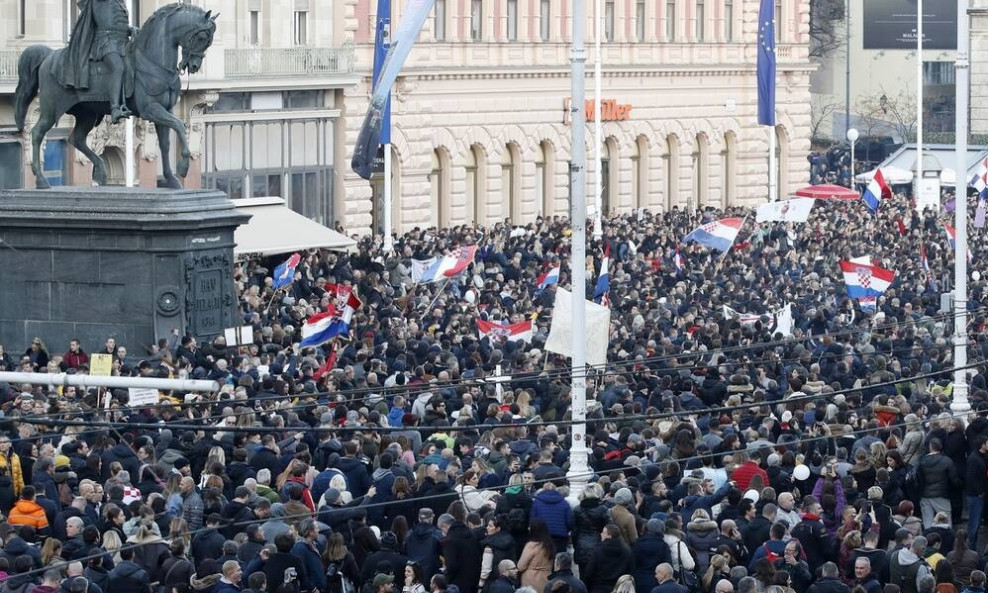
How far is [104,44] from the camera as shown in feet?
112

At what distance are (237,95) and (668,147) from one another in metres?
20.4

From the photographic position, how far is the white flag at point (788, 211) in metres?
51.1

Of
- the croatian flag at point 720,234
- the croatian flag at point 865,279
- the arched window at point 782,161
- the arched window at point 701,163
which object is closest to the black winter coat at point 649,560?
the croatian flag at point 865,279

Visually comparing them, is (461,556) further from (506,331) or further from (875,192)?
(875,192)

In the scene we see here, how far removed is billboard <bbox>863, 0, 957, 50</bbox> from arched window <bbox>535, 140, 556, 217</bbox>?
104 ft

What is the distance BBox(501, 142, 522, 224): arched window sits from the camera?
67875 millimetres

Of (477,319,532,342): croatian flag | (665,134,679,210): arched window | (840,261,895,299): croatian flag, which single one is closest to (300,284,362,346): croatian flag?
(477,319,532,342): croatian flag

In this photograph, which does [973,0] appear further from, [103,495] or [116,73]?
[103,495]

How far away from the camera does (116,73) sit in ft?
112

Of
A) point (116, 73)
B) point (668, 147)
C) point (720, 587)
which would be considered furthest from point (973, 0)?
point (720, 587)

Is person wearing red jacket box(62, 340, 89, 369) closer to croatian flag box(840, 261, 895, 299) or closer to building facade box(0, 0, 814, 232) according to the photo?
croatian flag box(840, 261, 895, 299)

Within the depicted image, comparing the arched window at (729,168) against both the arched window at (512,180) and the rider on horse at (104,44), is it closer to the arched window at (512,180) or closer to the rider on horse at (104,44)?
the arched window at (512,180)

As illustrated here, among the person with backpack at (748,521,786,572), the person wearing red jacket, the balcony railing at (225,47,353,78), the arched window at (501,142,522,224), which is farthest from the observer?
the arched window at (501,142,522,224)

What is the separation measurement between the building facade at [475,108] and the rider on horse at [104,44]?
51.6 ft
